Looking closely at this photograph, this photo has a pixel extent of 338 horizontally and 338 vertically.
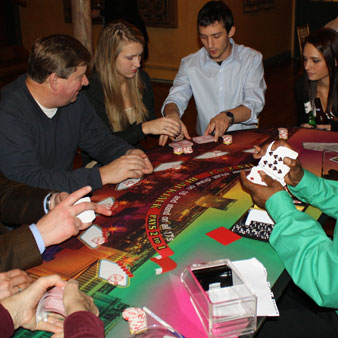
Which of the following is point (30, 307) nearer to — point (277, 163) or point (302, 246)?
point (302, 246)

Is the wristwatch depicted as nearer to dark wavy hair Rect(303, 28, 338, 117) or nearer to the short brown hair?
dark wavy hair Rect(303, 28, 338, 117)

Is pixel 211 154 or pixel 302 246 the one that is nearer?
pixel 302 246

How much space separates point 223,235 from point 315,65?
6.76ft

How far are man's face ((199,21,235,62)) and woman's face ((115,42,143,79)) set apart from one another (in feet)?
1.78

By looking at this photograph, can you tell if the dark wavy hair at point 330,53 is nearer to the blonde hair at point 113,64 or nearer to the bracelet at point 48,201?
the blonde hair at point 113,64

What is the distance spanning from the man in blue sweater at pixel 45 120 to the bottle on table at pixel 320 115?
1623 mm

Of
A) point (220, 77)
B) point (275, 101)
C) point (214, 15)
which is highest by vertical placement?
point (214, 15)

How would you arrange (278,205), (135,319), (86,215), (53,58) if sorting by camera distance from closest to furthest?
(135,319)
(278,205)
(86,215)
(53,58)

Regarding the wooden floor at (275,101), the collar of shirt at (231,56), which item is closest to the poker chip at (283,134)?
the collar of shirt at (231,56)

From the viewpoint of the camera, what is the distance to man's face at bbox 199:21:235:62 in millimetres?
3046

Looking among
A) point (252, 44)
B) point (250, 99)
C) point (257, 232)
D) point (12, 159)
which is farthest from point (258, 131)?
point (252, 44)

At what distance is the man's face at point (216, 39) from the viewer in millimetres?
3046

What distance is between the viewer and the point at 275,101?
21.7 feet

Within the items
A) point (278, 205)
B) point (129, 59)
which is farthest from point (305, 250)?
point (129, 59)
